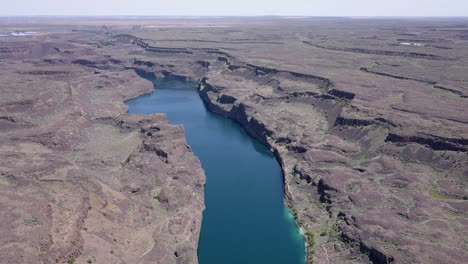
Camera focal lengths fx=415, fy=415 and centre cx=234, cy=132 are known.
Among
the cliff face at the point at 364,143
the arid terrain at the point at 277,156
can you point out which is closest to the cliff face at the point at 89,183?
the arid terrain at the point at 277,156

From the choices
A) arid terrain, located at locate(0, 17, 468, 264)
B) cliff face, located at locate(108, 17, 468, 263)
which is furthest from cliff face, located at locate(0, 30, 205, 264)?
cliff face, located at locate(108, 17, 468, 263)

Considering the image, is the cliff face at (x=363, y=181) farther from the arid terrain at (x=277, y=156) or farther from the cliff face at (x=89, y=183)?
the cliff face at (x=89, y=183)

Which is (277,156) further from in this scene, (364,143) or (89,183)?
(89,183)

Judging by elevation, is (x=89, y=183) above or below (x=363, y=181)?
above

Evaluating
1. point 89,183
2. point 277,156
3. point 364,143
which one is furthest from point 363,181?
point 89,183

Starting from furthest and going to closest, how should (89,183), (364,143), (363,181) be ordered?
(364,143) → (363,181) → (89,183)

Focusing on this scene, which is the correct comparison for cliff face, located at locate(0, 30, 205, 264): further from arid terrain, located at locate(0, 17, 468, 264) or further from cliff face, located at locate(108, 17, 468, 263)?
cliff face, located at locate(108, 17, 468, 263)

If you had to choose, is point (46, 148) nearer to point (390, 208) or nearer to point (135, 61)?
point (390, 208)
